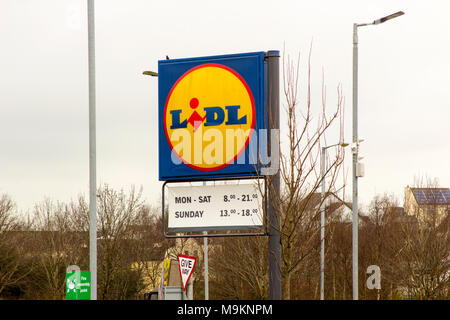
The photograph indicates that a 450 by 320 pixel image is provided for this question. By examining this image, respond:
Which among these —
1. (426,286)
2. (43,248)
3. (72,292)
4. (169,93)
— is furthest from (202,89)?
(43,248)

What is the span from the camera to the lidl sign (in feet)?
30.3

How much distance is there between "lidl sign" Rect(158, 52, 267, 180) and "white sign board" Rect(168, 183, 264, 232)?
0.23m

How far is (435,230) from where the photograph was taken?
95.1ft

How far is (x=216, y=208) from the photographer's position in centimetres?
959

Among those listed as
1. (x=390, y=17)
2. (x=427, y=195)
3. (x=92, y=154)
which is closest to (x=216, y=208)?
(x=92, y=154)

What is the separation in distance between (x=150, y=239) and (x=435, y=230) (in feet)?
79.7

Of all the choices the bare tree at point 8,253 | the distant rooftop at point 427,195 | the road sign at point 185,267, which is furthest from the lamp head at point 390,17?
the bare tree at point 8,253

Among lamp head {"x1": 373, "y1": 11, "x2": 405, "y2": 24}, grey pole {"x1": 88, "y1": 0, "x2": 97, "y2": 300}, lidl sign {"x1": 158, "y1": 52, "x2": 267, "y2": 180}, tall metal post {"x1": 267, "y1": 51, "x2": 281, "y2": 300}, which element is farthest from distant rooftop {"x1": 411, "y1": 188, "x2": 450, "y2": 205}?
lidl sign {"x1": 158, "y1": 52, "x2": 267, "y2": 180}

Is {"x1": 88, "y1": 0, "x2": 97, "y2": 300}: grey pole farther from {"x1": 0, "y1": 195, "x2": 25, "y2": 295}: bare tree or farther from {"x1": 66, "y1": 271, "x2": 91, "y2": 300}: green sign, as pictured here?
{"x1": 0, "y1": 195, "x2": 25, "y2": 295}: bare tree

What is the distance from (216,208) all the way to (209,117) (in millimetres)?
1217

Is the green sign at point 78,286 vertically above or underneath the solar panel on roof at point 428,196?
underneath

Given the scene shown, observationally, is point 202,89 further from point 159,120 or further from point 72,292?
point 72,292

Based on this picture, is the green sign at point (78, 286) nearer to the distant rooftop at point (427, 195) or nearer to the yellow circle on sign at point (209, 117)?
the distant rooftop at point (427, 195)

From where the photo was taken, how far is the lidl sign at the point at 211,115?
30.3 ft
